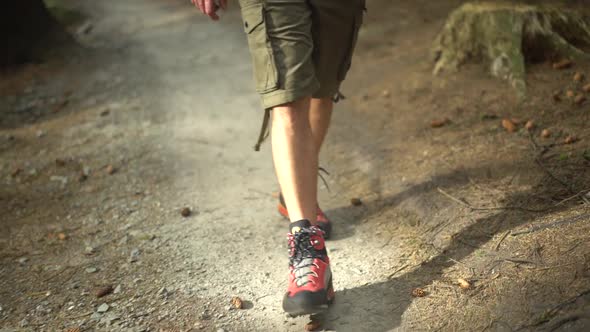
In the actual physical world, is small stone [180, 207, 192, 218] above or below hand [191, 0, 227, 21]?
below

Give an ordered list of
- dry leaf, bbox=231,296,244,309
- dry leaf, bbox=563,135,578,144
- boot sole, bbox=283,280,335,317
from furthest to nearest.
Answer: dry leaf, bbox=563,135,578,144 < dry leaf, bbox=231,296,244,309 < boot sole, bbox=283,280,335,317

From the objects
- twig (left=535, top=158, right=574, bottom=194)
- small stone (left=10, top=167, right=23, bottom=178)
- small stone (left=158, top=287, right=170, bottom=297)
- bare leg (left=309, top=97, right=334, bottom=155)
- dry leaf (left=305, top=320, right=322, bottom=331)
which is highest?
bare leg (left=309, top=97, right=334, bottom=155)

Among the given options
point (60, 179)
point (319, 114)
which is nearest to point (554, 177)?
point (319, 114)

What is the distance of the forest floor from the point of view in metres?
2.56

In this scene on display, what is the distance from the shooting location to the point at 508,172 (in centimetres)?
336

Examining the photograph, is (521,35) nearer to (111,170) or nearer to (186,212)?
(186,212)

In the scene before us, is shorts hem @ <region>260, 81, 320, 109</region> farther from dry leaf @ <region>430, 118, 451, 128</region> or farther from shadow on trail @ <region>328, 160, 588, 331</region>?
dry leaf @ <region>430, 118, 451, 128</region>

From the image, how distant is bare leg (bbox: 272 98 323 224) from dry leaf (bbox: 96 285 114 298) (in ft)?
3.32

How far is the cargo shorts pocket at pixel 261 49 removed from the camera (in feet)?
8.00

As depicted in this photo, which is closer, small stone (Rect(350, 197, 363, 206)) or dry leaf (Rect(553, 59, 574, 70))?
small stone (Rect(350, 197, 363, 206))

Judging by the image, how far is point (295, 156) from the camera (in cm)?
256

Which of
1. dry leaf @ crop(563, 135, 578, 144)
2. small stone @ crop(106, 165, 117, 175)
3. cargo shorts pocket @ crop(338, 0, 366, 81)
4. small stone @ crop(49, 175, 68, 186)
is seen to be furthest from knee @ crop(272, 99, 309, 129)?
small stone @ crop(49, 175, 68, 186)

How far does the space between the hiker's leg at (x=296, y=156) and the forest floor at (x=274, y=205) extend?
47cm

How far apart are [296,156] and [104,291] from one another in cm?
117
